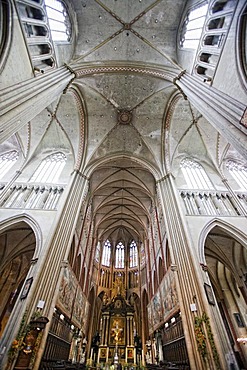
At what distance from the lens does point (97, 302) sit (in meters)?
25.6

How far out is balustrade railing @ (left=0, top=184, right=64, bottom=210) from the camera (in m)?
12.6

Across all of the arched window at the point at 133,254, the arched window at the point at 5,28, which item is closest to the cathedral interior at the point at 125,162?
the arched window at the point at 5,28

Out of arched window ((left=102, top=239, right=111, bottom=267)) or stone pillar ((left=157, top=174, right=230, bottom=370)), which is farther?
arched window ((left=102, top=239, right=111, bottom=267))

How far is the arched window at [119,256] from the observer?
29.3 meters

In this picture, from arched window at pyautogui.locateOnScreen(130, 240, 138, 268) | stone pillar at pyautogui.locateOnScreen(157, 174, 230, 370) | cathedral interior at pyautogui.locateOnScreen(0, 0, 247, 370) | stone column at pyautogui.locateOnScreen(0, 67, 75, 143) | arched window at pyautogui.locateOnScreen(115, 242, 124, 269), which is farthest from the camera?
arched window at pyautogui.locateOnScreen(115, 242, 124, 269)

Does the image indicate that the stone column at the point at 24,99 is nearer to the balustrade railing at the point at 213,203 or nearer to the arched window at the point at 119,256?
the balustrade railing at the point at 213,203

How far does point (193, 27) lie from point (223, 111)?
25.4ft

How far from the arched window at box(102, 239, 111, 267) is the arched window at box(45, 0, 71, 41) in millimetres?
25968

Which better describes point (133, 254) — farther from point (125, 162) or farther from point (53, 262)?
point (53, 262)

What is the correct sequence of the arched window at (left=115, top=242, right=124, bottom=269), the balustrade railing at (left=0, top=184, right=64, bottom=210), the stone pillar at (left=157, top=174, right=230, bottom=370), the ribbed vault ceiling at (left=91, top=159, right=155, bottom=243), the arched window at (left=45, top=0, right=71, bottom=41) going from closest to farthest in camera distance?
1. the stone pillar at (left=157, top=174, right=230, bottom=370)
2. the arched window at (left=45, top=0, right=71, bottom=41)
3. the balustrade railing at (left=0, top=184, right=64, bottom=210)
4. the ribbed vault ceiling at (left=91, top=159, right=155, bottom=243)
5. the arched window at (left=115, top=242, right=124, bottom=269)

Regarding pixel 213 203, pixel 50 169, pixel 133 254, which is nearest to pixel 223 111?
pixel 213 203

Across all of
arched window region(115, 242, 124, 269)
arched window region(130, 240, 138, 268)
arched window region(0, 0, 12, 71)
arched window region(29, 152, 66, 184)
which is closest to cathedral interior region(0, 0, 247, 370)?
arched window region(0, 0, 12, 71)

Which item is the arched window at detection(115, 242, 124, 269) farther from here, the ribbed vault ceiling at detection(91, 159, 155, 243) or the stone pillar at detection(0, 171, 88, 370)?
the stone pillar at detection(0, 171, 88, 370)

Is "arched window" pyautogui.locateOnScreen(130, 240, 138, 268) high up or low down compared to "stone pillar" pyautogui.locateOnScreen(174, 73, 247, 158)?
up
